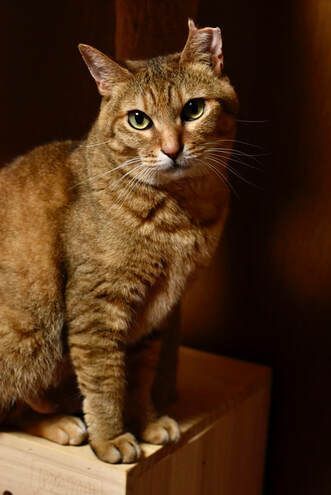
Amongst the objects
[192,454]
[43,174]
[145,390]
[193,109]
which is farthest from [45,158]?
[192,454]

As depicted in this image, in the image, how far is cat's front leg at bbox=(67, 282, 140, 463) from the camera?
1.30 m

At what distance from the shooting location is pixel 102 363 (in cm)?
131

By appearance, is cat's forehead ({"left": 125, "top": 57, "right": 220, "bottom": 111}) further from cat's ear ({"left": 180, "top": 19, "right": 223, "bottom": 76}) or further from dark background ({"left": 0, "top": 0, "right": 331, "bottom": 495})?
dark background ({"left": 0, "top": 0, "right": 331, "bottom": 495})

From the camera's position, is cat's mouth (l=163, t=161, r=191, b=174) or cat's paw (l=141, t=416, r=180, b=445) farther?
cat's paw (l=141, t=416, r=180, b=445)

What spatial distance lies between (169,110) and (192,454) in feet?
2.44

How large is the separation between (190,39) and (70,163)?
0.36 meters

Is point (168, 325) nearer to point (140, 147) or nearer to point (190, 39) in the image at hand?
point (140, 147)

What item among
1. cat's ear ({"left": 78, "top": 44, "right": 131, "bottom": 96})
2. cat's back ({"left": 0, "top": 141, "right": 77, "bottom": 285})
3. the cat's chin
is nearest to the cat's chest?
the cat's chin

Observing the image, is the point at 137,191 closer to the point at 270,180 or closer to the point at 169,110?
the point at 169,110

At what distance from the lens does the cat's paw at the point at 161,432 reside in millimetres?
1380

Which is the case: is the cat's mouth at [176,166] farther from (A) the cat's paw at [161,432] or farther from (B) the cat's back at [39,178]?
(A) the cat's paw at [161,432]

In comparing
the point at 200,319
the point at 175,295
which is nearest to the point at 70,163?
the point at 175,295

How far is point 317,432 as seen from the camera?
1794 millimetres

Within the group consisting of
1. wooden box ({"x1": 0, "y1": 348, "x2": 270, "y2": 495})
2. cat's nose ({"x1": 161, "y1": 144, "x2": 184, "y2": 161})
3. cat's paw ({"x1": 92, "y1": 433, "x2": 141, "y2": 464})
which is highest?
cat's nose ({"x1": 161, "y1": 144, "x2": 184, "y2": 161})
